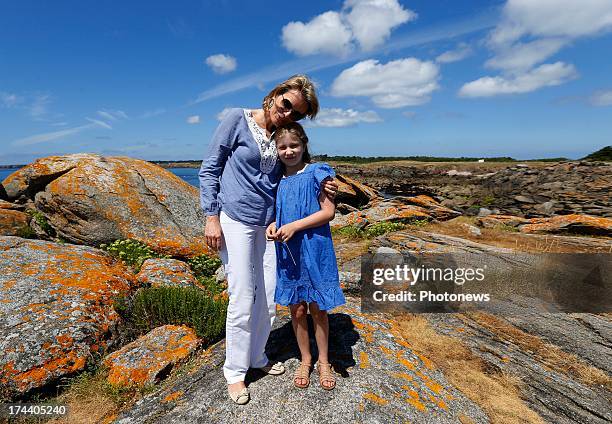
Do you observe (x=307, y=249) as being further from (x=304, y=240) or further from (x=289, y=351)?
(x=289, y=351)

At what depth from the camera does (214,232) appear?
3391mm

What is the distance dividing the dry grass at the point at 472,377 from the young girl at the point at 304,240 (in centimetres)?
167

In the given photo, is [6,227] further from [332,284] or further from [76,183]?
[332,284]

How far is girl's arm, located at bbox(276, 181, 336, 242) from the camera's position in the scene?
317cm

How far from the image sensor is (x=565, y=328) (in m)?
5.23

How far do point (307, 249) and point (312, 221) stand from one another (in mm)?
321

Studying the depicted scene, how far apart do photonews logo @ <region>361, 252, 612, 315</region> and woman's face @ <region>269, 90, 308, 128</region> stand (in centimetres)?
343

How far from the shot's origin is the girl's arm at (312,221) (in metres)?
3.17

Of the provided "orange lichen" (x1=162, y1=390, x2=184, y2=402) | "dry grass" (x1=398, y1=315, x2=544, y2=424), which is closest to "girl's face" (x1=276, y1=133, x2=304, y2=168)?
"orange lichen" (x1=162, y1=390, x2=184, y2=402)

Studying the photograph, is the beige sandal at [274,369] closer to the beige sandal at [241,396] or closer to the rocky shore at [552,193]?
the beige sandal at [241,396]

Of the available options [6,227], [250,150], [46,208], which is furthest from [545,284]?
[6,227]

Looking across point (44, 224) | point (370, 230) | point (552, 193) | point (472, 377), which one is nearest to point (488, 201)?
point (552, 193)

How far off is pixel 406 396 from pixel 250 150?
2.86m

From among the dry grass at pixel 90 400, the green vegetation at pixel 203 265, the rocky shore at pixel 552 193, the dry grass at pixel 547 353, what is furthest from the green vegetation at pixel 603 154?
the dry grass at pixel 90 400
